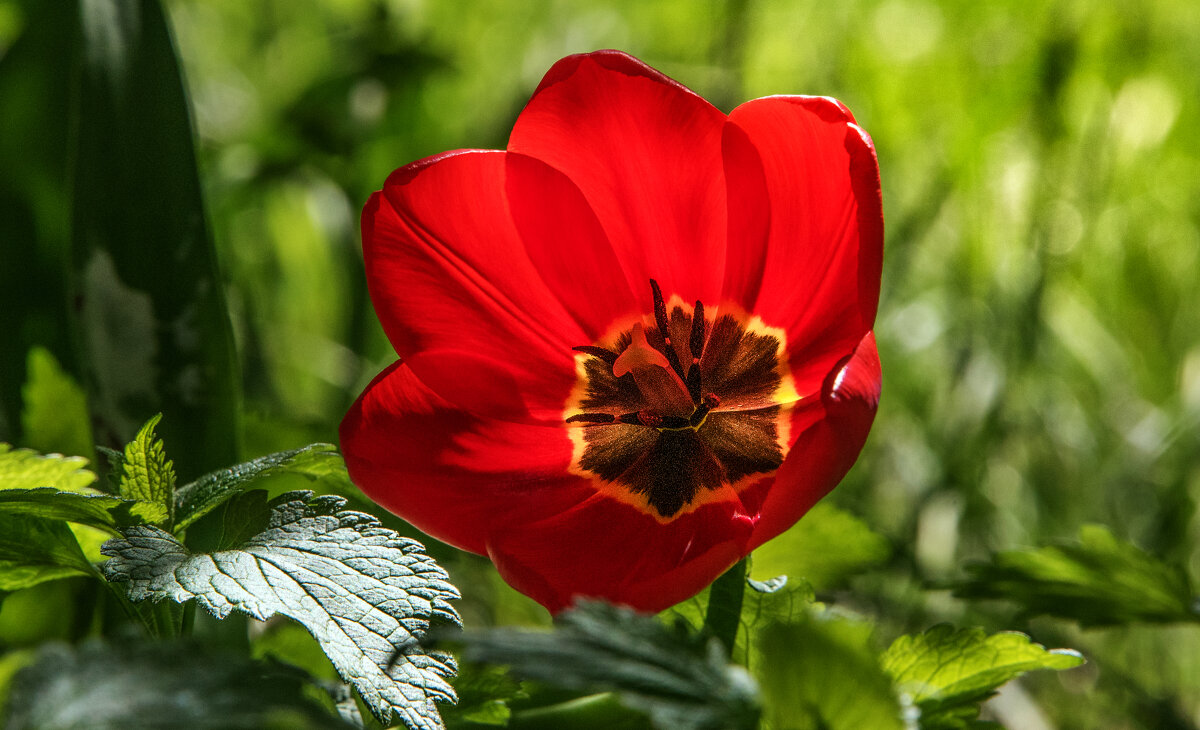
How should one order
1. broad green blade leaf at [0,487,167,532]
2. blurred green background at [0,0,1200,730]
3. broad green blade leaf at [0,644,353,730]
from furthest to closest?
blurred green background at [0,0,1200,730] < broad green blade leaf at [0,487,167,532] < broad green blade leaf at [0,644,353,730]

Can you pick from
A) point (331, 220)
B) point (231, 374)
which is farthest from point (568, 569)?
point (331, 220)

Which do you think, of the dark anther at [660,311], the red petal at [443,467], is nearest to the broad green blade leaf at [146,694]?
the red petal at [443,467]

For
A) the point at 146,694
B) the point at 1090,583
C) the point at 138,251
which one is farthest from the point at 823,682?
the point at 138,251

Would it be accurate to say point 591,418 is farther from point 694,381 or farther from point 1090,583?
point 1090,583

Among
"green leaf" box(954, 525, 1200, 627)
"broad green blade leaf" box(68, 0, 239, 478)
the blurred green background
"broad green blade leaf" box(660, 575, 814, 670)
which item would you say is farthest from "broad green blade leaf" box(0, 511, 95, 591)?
the blurred green background

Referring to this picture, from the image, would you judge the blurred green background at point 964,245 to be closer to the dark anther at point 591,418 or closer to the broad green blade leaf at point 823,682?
the dark anther at point 591,418

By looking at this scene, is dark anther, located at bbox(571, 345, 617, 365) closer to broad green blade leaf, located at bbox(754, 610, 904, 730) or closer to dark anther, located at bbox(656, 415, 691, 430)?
dark anther, located at bbox(656, 415, 691, 430)
